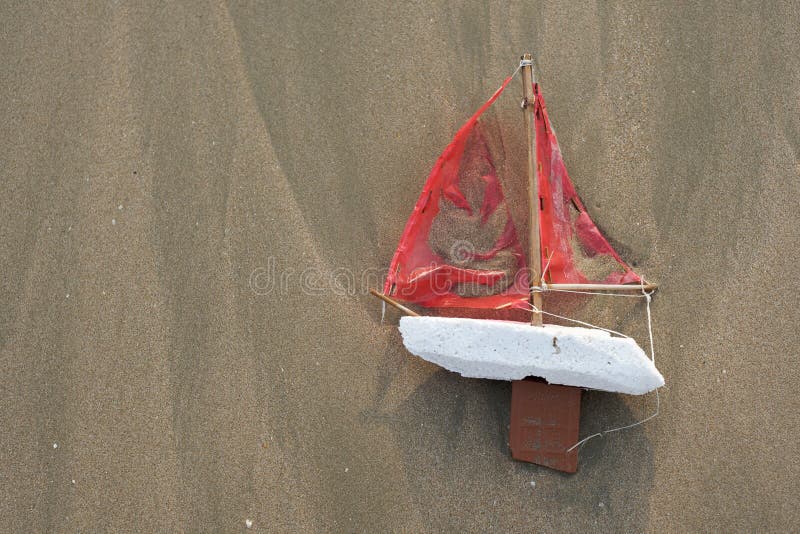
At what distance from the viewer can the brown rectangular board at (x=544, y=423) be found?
1856mm

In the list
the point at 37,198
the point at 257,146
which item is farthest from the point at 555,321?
the point at 37,198

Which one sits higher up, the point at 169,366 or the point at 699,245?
the point at 699,245

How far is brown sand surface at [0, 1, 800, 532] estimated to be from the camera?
1917 millimetres

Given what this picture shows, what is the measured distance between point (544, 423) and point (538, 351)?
0.33m

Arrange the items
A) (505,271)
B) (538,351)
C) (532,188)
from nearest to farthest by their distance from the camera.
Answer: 1. (538,351)
2. (532,188)
3. (505,271)

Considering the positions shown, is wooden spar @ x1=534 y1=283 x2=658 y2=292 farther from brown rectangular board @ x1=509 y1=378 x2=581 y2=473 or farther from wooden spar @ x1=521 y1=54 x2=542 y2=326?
brown rectangular board @ x1=509 y1=378 x2=581 y2=473

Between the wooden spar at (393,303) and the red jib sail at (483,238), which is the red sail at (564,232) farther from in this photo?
the wooden spar at (393,303)

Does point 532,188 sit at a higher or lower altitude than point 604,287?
higher

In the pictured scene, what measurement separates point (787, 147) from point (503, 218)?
1028 millimetres

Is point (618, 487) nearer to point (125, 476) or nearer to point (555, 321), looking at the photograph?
point (555, 321)

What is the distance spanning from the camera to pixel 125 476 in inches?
77.5

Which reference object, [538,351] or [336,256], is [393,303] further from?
[538,351]

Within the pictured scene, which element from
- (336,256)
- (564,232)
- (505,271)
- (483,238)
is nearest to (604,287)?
(564,232)

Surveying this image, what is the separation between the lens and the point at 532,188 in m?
1.81
